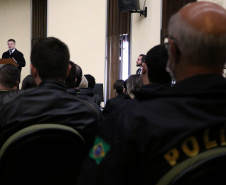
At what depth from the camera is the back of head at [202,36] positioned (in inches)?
37.5

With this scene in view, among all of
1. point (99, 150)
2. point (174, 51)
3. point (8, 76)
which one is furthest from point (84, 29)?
point (99, 150)

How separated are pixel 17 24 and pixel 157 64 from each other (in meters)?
8.61

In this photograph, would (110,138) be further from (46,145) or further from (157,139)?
(46,145)

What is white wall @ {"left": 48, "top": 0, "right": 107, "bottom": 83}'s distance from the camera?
8359 millimetres

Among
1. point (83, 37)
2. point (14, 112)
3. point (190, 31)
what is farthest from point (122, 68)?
point (190, 31)

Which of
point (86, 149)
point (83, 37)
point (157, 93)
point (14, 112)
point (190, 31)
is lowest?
point (86, 149)

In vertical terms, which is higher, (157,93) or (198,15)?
(198,15)

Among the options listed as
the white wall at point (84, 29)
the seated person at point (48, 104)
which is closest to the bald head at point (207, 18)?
the seated person at point (48, 104)

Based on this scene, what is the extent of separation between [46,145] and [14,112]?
0.94ft

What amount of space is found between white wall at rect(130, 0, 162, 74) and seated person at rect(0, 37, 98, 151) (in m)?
5.40

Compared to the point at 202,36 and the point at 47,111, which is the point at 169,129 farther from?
the point at 47,111

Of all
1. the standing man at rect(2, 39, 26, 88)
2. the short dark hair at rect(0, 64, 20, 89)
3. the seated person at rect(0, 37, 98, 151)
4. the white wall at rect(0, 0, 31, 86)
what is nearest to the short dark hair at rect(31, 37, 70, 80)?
the seated person at rect(0, 37, 98, 151)

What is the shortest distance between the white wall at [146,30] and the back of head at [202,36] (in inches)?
240

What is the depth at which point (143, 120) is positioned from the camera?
0.85m
